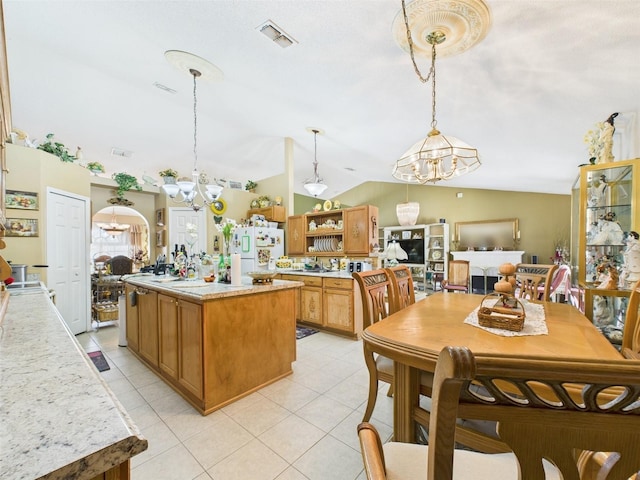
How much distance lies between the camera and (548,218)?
22.7ft

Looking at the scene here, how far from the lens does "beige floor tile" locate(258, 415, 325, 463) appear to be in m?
1.73

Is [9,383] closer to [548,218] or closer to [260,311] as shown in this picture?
[260,311]

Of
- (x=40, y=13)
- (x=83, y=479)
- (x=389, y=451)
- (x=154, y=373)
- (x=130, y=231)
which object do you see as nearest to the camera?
(x=83, y=479)

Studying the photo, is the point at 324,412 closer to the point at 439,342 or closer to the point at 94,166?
the point at 439,342

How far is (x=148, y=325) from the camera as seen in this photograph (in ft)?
9.43

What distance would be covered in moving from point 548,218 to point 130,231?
534 inches

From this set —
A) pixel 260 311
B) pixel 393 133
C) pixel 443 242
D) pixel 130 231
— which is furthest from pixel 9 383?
pixel 130 231

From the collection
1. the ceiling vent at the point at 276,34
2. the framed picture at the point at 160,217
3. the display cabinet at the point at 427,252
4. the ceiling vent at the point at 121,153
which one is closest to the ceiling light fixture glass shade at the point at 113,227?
the framed picture at the point at 160,217

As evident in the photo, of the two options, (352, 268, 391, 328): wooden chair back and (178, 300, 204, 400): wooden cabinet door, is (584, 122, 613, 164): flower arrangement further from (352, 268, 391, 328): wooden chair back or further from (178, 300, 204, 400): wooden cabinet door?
(178, 300, 204, 400): wooden cabinet door

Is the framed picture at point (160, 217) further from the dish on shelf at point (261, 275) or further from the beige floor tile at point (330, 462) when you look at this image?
the beige floor tile at point (330, 462)

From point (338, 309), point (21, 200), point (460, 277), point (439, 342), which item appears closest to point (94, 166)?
point (21, 200)

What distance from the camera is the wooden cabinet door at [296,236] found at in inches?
211

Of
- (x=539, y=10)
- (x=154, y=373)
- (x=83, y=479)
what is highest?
(x=539, y=10)

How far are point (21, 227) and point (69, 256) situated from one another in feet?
2.34
